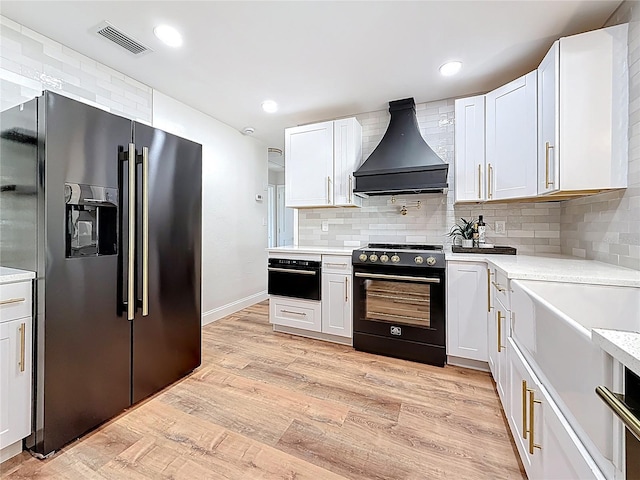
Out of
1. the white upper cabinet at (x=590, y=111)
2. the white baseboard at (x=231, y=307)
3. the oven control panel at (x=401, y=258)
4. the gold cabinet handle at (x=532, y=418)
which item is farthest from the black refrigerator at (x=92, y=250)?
the white upper cabinet at (x=590, y=111)

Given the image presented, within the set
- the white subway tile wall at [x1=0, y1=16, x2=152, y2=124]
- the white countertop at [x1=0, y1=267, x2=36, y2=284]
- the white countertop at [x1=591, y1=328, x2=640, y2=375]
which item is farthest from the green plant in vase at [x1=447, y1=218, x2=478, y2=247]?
the white subway tile wall at [x1=0, y1=16, x2=152, y2=124]

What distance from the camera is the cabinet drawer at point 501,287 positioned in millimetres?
1666

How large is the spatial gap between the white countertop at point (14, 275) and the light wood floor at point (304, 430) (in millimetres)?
913

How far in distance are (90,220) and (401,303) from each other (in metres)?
2.36

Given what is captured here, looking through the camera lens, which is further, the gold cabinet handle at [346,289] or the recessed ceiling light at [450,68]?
the gold cabinet handle at [346,289]

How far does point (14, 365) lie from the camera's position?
1.38 m

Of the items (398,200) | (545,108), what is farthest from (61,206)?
(545,108)

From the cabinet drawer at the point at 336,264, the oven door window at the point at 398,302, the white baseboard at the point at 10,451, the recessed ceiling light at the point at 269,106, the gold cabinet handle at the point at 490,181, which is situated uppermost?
the recessed ceiling light at the point at 269,106

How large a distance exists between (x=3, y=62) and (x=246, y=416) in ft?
9.24

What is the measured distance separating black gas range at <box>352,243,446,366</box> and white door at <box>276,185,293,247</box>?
13.4 ft

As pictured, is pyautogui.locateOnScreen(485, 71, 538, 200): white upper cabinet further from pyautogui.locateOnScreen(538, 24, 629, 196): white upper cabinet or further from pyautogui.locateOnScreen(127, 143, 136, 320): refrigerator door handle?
pyautogui.locateOnScreen(127, 143, 136, 320): refrigerator door handle

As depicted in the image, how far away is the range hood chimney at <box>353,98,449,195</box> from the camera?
104 inches

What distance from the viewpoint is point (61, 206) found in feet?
4.86

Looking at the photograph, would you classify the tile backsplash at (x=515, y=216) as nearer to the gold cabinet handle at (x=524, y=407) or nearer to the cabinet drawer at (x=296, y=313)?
the cabinet drawer at (x=296, y=313)
